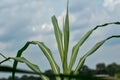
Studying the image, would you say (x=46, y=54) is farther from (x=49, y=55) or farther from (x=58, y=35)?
(x=58, y=35)

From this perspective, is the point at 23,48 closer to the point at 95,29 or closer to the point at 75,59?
the point at 75,59

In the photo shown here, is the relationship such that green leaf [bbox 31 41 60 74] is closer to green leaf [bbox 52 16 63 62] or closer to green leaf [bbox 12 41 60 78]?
green leaf [bbox 12 41 60 78]

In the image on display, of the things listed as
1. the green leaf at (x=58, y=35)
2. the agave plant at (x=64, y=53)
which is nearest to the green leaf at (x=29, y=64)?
the agave plant at (x=64, y=53)

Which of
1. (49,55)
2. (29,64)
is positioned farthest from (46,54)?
(29,64)

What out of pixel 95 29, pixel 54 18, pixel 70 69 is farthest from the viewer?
pixel 54 18

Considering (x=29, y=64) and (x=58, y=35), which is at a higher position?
(x=58, y=35)

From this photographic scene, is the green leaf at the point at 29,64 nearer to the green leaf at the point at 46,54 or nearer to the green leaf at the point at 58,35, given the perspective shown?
the green leaf at the point at 46,54

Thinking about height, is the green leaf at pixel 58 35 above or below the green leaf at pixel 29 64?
above

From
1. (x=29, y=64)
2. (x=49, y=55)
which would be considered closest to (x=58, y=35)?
(x=49, y=55)

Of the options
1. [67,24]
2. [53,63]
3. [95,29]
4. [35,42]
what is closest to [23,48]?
[35,42]

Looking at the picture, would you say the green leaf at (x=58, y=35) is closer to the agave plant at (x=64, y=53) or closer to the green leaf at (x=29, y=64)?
the agave plant at (x=64, y=53)

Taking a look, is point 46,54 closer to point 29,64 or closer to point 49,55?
point 49,55
